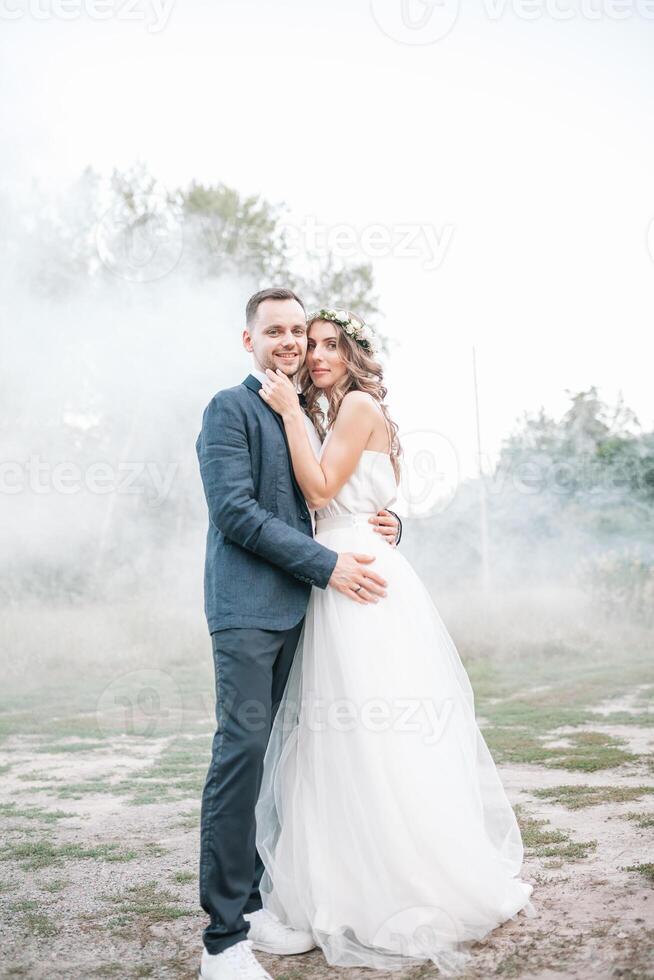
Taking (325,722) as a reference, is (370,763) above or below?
below

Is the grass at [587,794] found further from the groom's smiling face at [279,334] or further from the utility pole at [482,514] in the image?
the utility pole at [482,514]

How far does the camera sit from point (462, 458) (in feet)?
39.5

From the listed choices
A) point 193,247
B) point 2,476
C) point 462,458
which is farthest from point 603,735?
point 193,247

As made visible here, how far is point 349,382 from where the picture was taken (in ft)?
10.7

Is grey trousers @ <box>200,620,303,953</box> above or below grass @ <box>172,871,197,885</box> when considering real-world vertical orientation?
above

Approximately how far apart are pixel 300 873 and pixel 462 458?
31.4 ft

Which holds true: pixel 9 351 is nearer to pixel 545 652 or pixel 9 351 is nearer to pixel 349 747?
pixel 545 652

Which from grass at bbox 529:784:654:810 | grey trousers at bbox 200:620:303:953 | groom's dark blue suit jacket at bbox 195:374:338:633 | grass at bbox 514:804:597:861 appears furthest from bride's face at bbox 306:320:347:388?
grass at bbox 529:784:654:810

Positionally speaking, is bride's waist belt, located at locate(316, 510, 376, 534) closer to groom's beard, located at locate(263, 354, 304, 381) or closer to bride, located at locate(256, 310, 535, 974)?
bride, located at locate(256, 310, 535, 974)

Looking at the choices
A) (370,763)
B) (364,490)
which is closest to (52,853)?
(370,763)

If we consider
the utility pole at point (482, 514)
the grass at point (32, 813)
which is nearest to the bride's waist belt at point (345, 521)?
the grass at point (32, 813)

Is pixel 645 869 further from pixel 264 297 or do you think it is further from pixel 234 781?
pixel 264 297

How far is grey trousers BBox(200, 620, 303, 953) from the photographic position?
2.57 metres

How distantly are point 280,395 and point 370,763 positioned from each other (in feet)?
3.82
